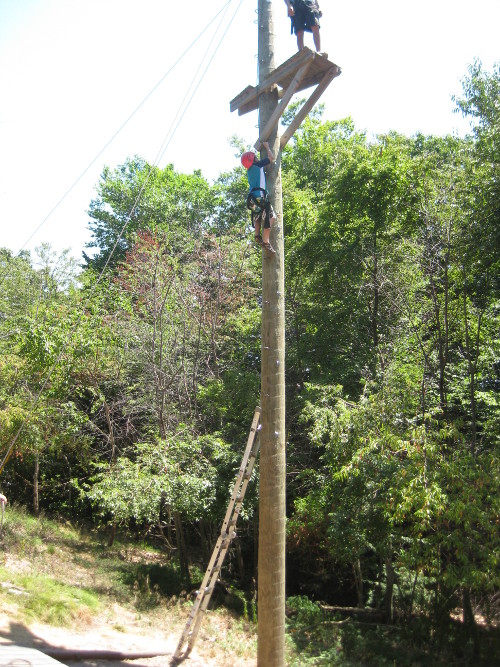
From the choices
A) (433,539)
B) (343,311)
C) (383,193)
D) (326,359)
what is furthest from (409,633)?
(383,193)

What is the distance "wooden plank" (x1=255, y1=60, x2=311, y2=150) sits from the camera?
17.6 ft

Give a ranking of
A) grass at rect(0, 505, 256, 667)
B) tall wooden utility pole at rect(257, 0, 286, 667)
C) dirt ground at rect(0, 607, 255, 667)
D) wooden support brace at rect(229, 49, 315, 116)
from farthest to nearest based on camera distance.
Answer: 1. grass at rect(0, 505, 256, 667)
2. dirt ground at rect(0, 607, 255, 667)
3. wooden support brace at rect(229, 49, 315, 116)
4. tall wooden utility pole at rect(257, 0, 286, 667)

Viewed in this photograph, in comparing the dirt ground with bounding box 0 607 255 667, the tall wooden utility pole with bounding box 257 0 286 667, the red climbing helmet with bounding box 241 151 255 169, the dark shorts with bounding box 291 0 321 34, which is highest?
the dark shorts with bounding box 291 0 321 34

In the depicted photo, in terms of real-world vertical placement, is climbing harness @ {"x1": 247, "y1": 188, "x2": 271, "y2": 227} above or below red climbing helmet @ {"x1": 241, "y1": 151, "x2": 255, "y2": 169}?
below

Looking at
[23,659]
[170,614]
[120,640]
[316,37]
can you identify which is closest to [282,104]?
[316,37]

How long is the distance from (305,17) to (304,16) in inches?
0.6

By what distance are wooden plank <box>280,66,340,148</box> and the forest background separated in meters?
4.05

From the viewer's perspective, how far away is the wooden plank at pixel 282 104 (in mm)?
5367

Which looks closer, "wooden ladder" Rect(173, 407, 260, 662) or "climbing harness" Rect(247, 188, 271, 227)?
"climbing harness" Rect(247, 188, 271, 227)

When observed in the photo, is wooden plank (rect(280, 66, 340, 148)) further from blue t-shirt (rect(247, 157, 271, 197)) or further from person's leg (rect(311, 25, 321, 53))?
blue t-shirt (rect(247, 157, 271, 197))

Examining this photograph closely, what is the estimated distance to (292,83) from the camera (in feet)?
17.7

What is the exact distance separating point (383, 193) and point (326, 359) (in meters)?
4.34

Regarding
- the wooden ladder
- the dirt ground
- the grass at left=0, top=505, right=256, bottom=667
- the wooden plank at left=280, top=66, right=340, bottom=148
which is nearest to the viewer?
the wooden plank at left=280, top=66, right=340, bottom=148

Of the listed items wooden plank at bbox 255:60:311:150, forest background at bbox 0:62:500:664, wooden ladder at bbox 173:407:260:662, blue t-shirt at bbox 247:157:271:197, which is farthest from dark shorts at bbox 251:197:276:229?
forest background at bbox 0:62:500:664
